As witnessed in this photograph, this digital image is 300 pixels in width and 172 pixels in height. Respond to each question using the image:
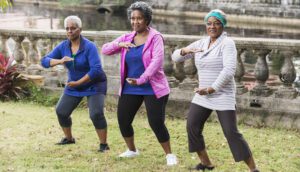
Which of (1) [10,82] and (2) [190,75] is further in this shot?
(1) [10,82]

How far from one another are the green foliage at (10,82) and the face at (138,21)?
154 inches

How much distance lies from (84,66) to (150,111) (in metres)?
1.01

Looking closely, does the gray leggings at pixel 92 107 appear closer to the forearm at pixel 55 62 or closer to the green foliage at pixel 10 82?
the forearm at pixel 55 62

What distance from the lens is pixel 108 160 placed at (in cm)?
572

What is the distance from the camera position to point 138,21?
210 inches

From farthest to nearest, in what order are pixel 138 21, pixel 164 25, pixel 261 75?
1. pixel 164 25
2. pixel 261 75
3. pixel 138 21

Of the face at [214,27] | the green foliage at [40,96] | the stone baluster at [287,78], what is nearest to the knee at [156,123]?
the face at [214,27]

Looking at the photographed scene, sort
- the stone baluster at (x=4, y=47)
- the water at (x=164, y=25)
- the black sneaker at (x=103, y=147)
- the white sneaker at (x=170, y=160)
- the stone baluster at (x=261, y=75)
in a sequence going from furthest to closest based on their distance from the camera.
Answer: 1. the water at (x=164, y=25)
2. the stone baluster at (x=4, y=47)
3. the stone baluster at (x=261, y=75)
4. the black sneaker at (x=103, y=147)
5. the white sneaker at (x=170, y=160)

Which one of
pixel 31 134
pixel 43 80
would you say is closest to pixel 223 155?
pixel 31 134

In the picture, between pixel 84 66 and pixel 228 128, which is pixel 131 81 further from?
pixel 228 128

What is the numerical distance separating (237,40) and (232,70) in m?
2.60

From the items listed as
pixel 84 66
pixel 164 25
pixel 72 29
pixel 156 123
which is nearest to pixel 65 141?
pixel 84 66

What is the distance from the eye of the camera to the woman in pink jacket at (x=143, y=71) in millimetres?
5301

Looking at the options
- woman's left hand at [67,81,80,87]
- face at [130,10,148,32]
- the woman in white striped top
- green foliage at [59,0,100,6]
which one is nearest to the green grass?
the woman in white striped top
